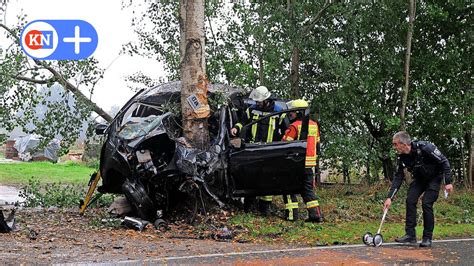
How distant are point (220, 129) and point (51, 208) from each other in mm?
4462

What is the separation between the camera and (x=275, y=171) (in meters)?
9.07

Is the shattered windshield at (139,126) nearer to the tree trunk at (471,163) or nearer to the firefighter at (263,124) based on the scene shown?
the firefighter at (263,124)

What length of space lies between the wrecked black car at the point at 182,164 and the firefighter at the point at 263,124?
0.98ft

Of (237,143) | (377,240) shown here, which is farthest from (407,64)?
(377,240)

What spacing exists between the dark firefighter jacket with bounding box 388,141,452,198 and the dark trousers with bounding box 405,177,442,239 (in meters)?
0.09

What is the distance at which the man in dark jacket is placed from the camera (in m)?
7.68

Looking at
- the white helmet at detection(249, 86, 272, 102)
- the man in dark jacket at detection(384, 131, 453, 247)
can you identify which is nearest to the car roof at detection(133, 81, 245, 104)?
the white helmet at detection(249, 86, 272, 102)

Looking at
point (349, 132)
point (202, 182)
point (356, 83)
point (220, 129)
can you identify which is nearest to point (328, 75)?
point (356, 83)

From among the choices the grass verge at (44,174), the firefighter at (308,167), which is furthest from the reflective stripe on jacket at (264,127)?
the grass verge at (44,174)

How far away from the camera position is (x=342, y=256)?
6883mm

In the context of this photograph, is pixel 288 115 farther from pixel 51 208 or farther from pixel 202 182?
pixel 51 208

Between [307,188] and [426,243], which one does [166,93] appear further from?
[426,243]

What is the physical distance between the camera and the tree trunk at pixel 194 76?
9.55 meters

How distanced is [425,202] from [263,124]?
3.07 m
